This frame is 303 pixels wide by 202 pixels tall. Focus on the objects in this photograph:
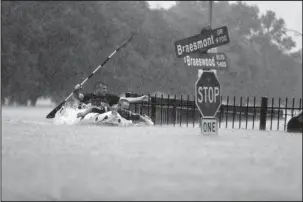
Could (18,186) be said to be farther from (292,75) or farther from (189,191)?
(292,75)

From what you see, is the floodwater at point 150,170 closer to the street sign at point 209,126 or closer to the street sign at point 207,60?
the street sign at point 209,126

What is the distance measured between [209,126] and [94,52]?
32307 millimetres

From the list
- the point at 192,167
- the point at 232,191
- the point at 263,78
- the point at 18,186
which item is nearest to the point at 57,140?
the point at 192,167

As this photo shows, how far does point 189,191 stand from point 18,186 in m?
1.90

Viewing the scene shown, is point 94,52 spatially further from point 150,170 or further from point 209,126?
point 150,170

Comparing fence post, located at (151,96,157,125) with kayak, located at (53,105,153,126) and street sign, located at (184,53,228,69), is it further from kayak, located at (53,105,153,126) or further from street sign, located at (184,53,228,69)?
street sign, located at (184,53,228,69)

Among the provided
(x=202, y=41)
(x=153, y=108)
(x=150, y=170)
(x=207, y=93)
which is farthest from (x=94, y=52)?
(x=150, y=170)

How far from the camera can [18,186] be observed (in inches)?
258

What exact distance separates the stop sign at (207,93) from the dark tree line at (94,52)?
27291 millimetres

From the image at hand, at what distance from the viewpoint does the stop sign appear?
501 inches

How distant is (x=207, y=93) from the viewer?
12.8m

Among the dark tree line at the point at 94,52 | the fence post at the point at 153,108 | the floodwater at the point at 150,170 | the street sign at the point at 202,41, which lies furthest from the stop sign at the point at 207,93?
the dark tree line at the point at 94,52

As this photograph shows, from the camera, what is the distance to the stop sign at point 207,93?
41.8 feet

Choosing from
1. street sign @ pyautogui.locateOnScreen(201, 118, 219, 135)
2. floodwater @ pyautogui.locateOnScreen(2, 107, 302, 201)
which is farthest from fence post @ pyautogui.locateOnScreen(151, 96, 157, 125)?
floodwater @ pyautogui.locateOnScreen(2, 107, 302, 201)
